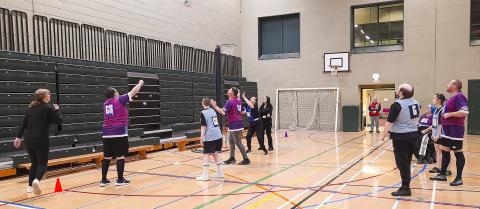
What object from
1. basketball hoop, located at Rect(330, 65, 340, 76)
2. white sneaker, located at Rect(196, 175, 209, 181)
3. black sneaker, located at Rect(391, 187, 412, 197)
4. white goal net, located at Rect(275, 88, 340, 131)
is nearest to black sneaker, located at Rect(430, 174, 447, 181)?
black sneaker, located at Rect(391, 187, 412, 197)

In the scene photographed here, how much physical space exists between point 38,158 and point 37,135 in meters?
0.39

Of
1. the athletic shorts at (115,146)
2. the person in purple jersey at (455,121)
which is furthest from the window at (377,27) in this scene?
the athletic shorts at (115,146)

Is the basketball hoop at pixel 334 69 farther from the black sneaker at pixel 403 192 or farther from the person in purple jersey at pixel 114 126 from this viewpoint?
the person in purple jersey at pixel 114 126

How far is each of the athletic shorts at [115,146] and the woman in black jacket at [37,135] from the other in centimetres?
89

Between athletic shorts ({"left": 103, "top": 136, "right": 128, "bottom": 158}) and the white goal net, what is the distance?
13310mm

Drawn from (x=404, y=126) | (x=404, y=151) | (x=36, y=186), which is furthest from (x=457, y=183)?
(x=36, y=186)

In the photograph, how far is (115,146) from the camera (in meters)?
6.72

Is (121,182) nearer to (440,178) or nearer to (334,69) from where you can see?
(440,178)

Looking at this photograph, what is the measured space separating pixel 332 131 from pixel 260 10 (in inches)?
297

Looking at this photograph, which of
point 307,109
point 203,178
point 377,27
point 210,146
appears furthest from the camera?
point 307,109

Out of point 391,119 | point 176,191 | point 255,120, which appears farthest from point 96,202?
point 255,120

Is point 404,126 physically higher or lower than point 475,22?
lower

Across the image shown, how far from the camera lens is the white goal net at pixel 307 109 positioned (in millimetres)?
18578

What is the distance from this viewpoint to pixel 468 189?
243 inches
